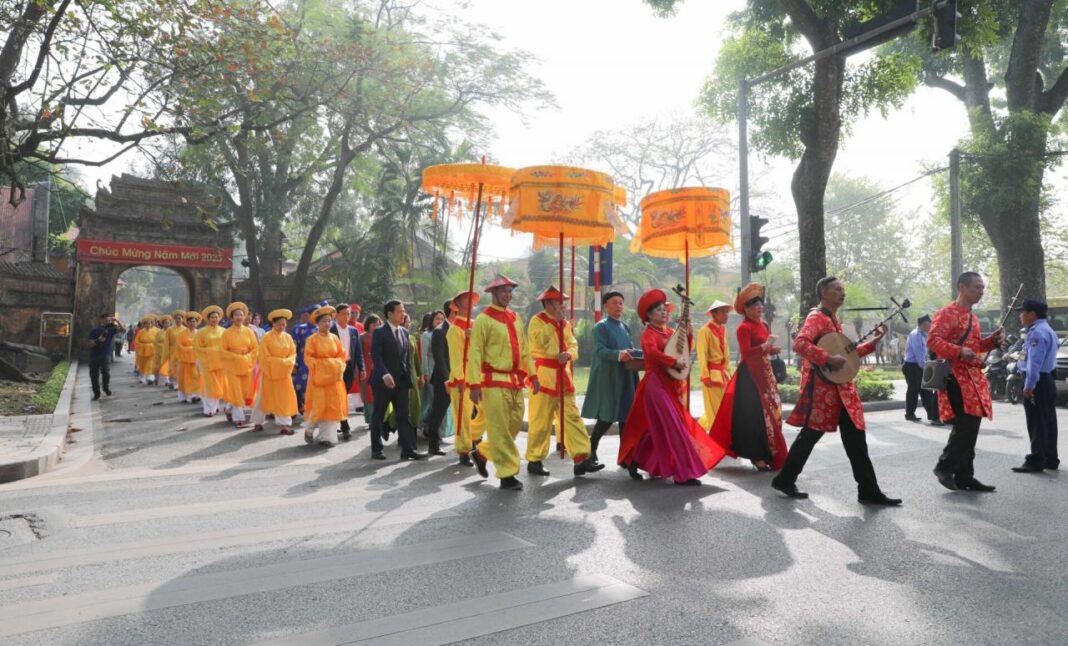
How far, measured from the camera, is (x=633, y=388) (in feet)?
26.1

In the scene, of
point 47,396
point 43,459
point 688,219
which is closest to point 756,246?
point 688,219

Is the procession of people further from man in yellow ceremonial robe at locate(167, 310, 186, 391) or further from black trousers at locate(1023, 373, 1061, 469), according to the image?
man in yellow ceremonial robe at locate(167, 310, 186, 391)

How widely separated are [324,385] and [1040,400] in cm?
781

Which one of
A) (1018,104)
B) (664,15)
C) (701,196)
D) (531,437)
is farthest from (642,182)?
(531,437)

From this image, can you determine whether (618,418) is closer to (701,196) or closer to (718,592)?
(701,196)

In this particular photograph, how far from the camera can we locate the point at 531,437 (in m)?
7.29

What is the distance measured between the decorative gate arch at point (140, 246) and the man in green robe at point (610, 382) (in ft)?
75.8

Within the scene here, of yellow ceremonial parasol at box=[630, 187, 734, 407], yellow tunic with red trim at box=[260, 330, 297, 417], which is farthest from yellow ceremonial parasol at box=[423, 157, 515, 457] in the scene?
yellow tunic with red trim at box=[260, 330, 297, 417]

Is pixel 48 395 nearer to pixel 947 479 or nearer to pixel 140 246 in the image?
pixel 947 479

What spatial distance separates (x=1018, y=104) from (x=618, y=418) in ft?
60.6

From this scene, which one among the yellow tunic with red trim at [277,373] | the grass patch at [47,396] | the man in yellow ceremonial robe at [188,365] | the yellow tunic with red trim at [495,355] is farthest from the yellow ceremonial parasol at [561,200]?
the man in yellow ceremonial robe at [188,365]

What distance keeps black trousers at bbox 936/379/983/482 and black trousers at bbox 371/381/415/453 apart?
5334mm

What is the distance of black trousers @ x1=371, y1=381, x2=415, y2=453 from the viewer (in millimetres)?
8430

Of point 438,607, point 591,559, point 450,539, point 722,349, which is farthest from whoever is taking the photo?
point 722,349
